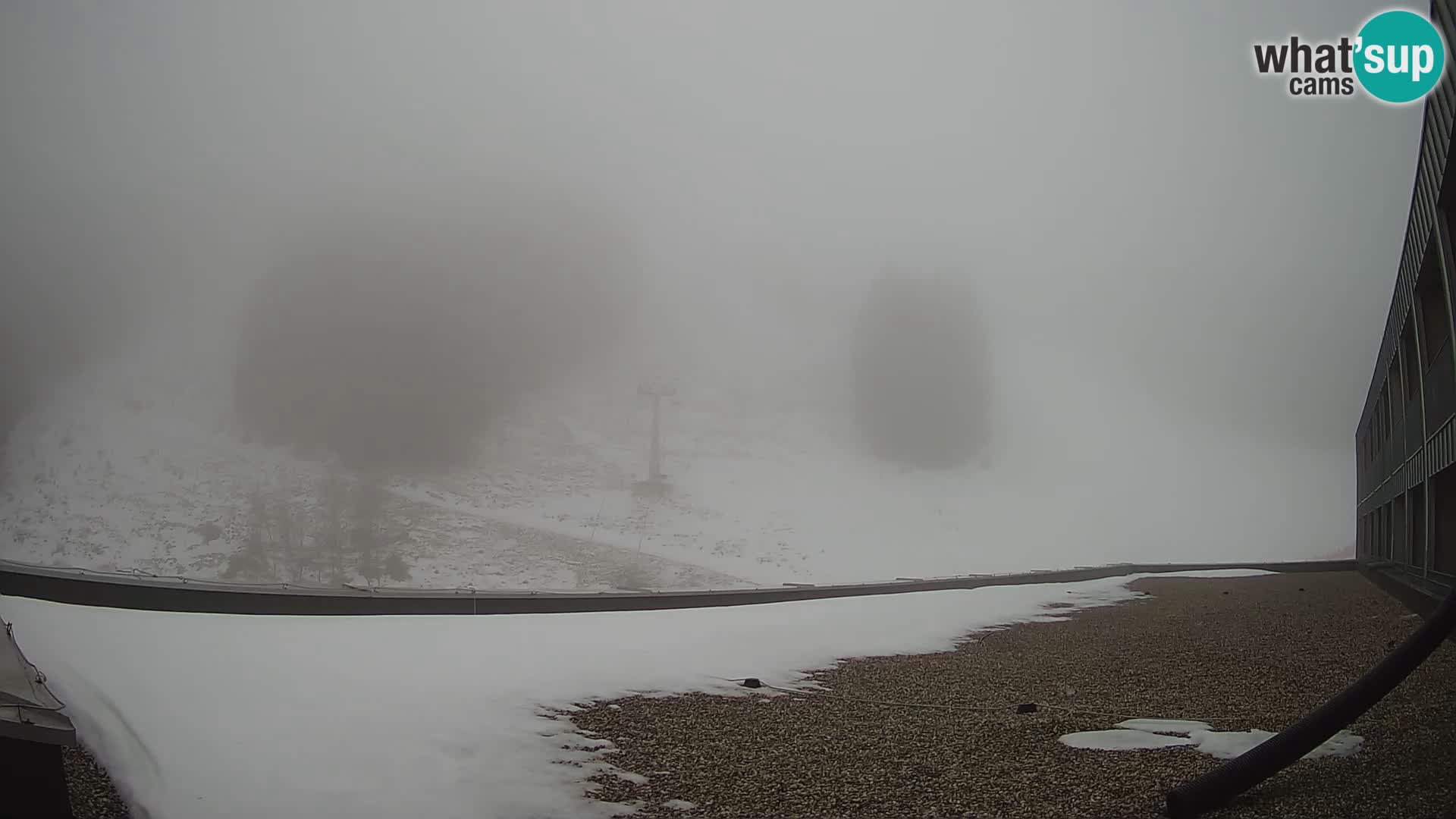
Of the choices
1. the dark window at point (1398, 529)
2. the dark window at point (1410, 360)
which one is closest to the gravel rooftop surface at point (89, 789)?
the dark window at point (1410, 360)

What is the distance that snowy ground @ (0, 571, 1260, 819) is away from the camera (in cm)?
325

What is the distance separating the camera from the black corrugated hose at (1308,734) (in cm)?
277

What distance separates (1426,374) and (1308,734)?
9.59 m

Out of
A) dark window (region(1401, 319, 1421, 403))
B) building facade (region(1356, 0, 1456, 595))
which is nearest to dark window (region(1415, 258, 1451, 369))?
building facade (region(1356, 0, 1456, 595))

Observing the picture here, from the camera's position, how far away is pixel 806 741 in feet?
13.5

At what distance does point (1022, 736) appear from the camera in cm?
411

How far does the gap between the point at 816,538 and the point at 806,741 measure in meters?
57.1

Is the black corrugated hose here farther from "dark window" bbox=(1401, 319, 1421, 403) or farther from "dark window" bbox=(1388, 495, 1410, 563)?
"dark window" bbox=(1388, 495, 1410, 563)

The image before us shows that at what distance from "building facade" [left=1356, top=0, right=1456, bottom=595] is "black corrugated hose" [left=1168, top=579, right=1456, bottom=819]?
205 inches

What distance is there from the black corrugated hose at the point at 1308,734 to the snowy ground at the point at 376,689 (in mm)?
1965

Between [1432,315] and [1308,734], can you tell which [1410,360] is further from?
[1308,734]

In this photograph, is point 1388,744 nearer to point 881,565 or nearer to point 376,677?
point 376,677

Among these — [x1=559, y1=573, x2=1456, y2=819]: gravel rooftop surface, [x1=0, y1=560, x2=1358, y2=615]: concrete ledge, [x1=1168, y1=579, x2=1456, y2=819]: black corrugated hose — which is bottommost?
[x1=0, y1=560, x2=1358, y2=615]: concrete ledge

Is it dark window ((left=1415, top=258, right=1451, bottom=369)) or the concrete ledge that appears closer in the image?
the concrete ledge
